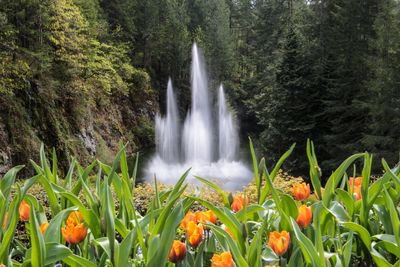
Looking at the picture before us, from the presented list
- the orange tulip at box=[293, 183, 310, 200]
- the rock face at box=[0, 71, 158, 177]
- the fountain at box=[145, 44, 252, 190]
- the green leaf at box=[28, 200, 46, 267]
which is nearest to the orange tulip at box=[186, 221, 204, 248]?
the green leaf at box=[28, 200, 46, 267]

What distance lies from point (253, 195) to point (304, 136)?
400 inches

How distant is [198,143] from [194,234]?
22.0 m

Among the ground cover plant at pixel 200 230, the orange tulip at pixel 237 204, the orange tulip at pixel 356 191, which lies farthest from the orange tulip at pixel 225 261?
the orange tulip at pixel 356 191

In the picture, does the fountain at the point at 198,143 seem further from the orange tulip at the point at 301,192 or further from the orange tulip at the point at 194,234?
the orange tulip at the point at 194,234

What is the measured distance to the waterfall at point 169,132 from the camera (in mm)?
23375

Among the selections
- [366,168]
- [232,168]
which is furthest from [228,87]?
[366,168]

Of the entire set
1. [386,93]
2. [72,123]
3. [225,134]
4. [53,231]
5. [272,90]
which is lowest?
[225,134]

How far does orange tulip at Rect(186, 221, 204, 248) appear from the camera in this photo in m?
1.35

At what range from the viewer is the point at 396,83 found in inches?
483

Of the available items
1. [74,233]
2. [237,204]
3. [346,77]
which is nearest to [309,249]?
[237,204]

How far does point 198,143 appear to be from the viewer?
76.7ft

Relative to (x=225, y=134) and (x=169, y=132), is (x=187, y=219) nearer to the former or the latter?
(x=225, y=134)

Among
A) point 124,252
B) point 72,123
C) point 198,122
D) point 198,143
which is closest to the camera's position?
point 124,252

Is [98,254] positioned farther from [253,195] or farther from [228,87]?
[228,87]
